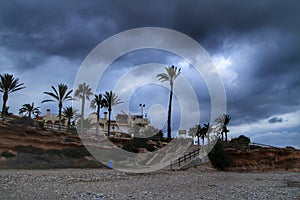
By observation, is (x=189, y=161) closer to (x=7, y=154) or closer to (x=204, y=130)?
(x=7, y=154)

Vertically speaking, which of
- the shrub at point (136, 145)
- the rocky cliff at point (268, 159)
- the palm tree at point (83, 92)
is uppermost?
the palm tree at point (83, 92)

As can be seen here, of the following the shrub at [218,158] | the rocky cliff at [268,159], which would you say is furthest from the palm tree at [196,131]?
the shrub at [218,158]

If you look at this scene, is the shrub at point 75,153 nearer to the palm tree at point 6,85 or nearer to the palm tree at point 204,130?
the palm tree at point 6,85

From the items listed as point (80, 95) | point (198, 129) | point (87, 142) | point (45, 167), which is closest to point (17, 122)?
point (87, 142)

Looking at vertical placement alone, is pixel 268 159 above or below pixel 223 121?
below

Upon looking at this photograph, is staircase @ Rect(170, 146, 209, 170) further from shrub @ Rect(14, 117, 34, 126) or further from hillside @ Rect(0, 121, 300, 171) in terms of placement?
shrub @ Rect(14, 117, 34, 126)

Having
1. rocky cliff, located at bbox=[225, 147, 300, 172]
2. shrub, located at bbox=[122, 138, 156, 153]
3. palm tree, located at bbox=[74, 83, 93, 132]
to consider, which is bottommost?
rocky cliff, located at bbox=[225, 147, 300, 172]

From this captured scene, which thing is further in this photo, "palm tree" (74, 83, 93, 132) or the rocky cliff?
"palm tree" (74, 83, 93, 132)

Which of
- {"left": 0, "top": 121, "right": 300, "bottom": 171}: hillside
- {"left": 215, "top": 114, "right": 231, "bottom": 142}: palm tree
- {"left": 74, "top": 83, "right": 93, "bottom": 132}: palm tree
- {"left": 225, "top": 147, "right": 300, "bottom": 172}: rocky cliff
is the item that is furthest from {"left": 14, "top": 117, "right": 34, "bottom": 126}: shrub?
{"left": 215, "top": 114, "right": 231, "bottom": 142}: palm tree

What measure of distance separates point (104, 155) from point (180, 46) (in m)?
13.9

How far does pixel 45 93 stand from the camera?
40.7 meters

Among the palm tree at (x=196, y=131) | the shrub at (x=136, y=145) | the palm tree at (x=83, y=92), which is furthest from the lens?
the palm tree at (x=196, y=131)

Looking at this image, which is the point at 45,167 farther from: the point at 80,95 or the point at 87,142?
the point at 80,95

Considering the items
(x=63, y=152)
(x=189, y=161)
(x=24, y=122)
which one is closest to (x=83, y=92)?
(x=24, y=122)
